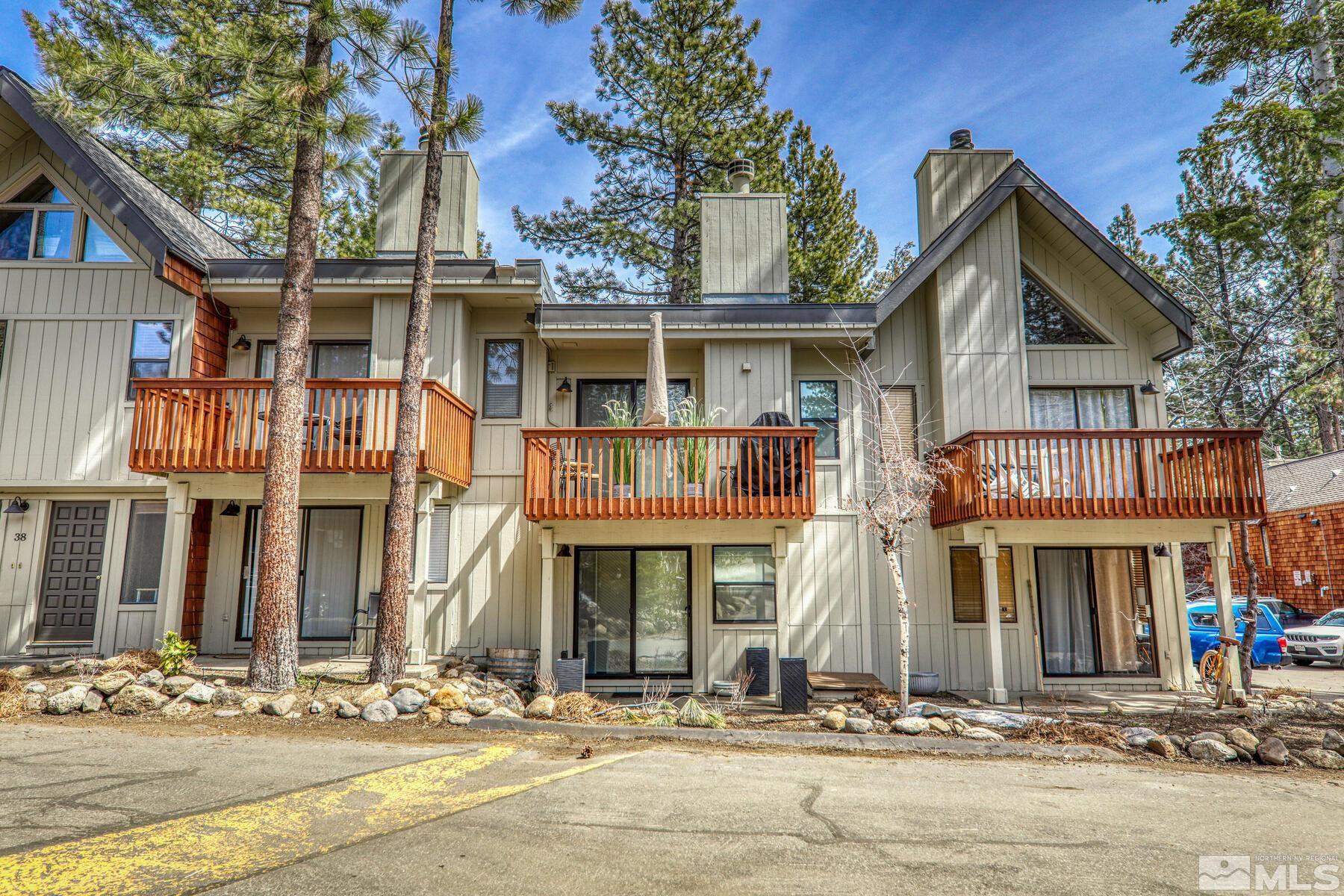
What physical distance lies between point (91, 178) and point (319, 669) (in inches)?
321

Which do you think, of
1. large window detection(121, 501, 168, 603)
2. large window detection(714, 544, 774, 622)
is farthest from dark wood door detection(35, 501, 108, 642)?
large window detection(714, 544, 774, 622)

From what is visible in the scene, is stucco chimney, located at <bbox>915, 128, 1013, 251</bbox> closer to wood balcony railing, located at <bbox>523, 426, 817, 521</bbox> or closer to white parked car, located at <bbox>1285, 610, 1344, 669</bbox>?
wood balcony railing, located at <bbox>523, 426, 817, 521</bbox>

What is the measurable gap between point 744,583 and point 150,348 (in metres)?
9.87

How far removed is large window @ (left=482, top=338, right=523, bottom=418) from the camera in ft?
40.5

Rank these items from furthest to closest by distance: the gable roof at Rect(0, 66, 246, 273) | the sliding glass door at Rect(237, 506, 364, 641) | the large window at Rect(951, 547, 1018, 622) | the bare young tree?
the large window at Rect(951, 547, 1018, 622), the sliding glass door at Rect(237, 506, 364, 641), the gable roof at Rect(0, 66, 246, 273), the bare young tree

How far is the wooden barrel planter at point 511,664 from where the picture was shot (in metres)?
10.7

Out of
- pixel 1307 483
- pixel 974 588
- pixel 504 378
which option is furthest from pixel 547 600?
pixel 1307 483

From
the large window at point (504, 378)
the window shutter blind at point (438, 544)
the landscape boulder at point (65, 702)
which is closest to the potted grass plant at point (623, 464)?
the large window at point (504, 378)

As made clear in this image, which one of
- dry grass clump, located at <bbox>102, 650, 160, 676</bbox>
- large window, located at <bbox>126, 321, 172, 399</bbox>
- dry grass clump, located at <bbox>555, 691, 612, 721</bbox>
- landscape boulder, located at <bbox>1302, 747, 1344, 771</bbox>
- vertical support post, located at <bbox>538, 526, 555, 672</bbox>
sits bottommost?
landscape boulder, located at <bbox>1302, 747, 1344, 771</bbox>

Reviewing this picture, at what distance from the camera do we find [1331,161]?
10.2 meters

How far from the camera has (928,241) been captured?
13.8m

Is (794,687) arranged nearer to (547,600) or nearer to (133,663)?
(547,600)

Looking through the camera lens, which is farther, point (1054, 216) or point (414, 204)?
point (414, 204)

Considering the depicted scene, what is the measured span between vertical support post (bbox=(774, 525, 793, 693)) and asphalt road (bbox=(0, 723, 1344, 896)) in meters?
3.40
